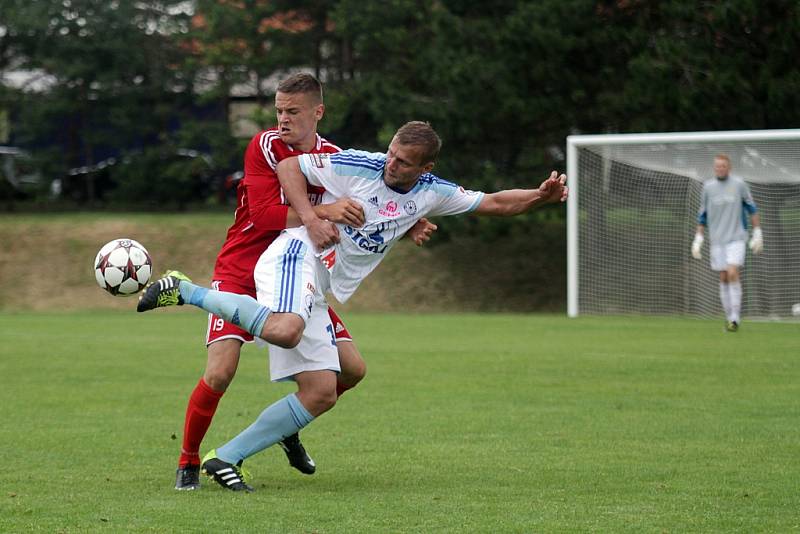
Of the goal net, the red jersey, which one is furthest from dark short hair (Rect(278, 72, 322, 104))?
the goal net

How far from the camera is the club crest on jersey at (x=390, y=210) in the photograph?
6.55 meters

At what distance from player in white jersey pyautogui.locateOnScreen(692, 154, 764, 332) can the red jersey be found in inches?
468

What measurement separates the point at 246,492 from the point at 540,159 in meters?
20.8

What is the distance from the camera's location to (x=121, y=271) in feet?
21.0

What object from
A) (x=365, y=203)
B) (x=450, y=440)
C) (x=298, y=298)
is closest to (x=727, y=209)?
(x=450, y=440)

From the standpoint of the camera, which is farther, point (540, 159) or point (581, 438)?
point (540, 159)

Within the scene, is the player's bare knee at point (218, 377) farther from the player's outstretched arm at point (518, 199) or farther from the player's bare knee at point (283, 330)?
the player's outstretched arm at point (518, 199)

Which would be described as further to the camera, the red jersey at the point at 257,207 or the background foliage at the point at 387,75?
the background foliage at the point at 387,75

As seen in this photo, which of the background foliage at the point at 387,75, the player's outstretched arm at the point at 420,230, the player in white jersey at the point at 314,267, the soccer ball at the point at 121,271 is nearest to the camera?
the player in white jersey at the point at 314,267

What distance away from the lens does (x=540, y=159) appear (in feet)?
87.0

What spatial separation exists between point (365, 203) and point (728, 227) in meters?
12.3

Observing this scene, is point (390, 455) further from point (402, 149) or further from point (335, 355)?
point (402, 149)

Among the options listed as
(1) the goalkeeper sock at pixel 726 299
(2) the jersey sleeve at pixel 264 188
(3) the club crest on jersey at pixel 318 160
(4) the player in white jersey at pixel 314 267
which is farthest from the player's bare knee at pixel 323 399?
(1) the goalkeeper sock at pixel 726 299

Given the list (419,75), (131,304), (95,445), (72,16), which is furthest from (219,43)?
(95,445)
